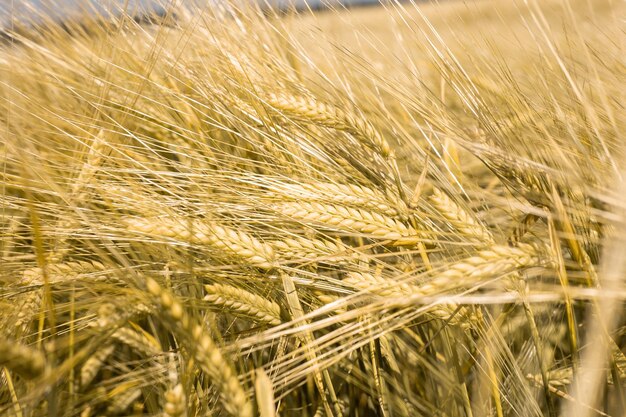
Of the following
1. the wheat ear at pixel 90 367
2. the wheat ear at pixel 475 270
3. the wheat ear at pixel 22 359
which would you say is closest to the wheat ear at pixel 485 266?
the wheat ear at pixel 475 270

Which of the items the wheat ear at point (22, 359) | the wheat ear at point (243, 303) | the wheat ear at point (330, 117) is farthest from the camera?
the wheat ear at point (330, 117)

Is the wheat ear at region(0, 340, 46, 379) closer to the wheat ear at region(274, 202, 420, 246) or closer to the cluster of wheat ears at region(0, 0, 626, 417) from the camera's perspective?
Answer: the cluster of wheat ears at region(0, 0, 626, 417)

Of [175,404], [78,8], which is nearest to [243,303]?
[175,404]

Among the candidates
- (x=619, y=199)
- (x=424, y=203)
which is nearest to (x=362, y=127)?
(x=424, y=203)

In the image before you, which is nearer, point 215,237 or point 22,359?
point 22,359

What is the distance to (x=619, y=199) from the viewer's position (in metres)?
0.51

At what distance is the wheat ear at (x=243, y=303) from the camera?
0.63 m

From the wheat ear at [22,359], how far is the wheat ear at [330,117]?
0.46 m

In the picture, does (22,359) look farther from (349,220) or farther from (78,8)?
(78,8)

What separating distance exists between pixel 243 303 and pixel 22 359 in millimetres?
263

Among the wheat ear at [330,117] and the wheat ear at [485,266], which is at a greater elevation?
the wheat ear at [330,117]

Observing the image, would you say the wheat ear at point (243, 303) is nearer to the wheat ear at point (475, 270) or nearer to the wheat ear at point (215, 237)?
the wheat ear at point (215, 237)

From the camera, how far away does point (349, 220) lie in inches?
25.7

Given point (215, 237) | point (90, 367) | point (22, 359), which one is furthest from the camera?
point (90, 367)
